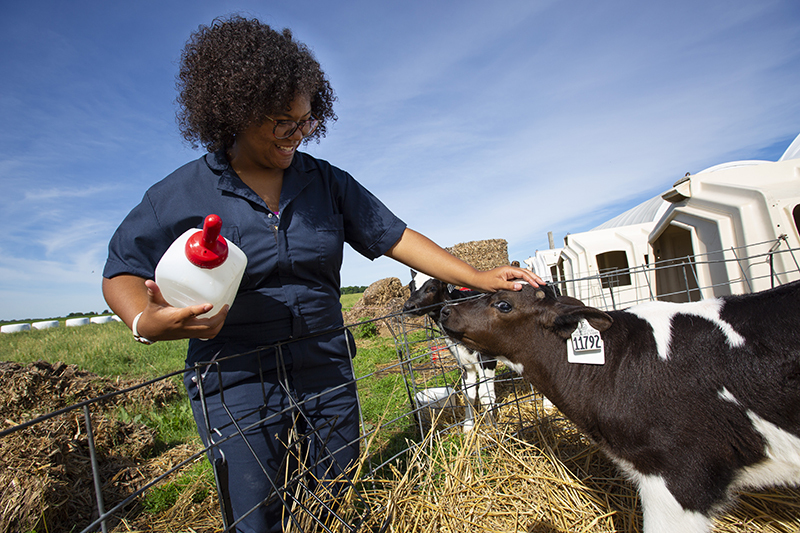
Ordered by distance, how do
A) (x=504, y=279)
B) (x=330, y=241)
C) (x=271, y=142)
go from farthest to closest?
(x=504, y=279) → (x=330, y=241) → (x=271, y=142)

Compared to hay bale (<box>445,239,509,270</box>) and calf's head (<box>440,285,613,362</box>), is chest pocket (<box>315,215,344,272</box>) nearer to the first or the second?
calf's head (<box>440,285,613,362</box>)

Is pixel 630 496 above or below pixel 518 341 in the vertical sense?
below

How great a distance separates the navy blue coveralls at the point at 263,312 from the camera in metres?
1.83

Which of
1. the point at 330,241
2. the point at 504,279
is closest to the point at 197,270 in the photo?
the point at 330,241

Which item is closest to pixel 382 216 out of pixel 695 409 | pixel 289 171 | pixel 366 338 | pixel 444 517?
pixel 289 171

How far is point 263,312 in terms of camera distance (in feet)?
6.37

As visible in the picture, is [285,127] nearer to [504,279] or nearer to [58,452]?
[504,279]

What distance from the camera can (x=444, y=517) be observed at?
228 centimetres

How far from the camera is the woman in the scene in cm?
183

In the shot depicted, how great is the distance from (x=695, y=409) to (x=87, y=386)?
5.80m

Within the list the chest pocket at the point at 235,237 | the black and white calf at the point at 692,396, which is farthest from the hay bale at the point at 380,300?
the chest pocket at the point at 235,237

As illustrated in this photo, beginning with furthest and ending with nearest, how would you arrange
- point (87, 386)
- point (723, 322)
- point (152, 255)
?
point (87, 386)
point (723, 322)
point (152, 255)

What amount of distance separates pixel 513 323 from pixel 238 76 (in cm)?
217

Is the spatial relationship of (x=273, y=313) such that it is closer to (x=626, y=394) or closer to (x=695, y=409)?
(x=626, y=394)
